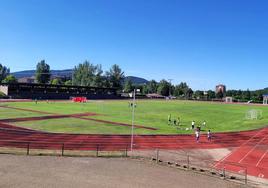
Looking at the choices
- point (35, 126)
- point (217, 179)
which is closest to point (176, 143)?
point (217, 179)

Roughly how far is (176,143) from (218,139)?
7046mm

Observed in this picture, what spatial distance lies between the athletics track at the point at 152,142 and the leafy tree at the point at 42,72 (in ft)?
449

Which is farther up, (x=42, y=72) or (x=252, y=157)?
(x=42, y=72)

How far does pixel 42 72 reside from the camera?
176 m

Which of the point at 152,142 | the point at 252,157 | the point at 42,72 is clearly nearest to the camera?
the point at 252,157

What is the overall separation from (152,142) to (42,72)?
15074 cm

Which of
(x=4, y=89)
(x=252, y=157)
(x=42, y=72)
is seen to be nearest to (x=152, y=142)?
(x=252, y=157)

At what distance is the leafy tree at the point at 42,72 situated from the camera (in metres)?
175

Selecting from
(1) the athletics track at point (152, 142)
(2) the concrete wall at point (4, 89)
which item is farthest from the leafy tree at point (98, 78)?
(1) the athletics track at point (152, 142)

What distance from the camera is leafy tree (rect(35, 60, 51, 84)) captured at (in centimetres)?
17488

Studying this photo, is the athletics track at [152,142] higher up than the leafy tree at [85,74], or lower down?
lower down

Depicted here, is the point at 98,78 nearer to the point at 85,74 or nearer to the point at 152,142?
the point at 85,74

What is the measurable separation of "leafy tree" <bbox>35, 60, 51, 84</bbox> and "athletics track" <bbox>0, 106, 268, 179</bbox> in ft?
449

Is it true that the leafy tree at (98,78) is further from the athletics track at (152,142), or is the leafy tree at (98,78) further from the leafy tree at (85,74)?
the athletics track at (152,142)
